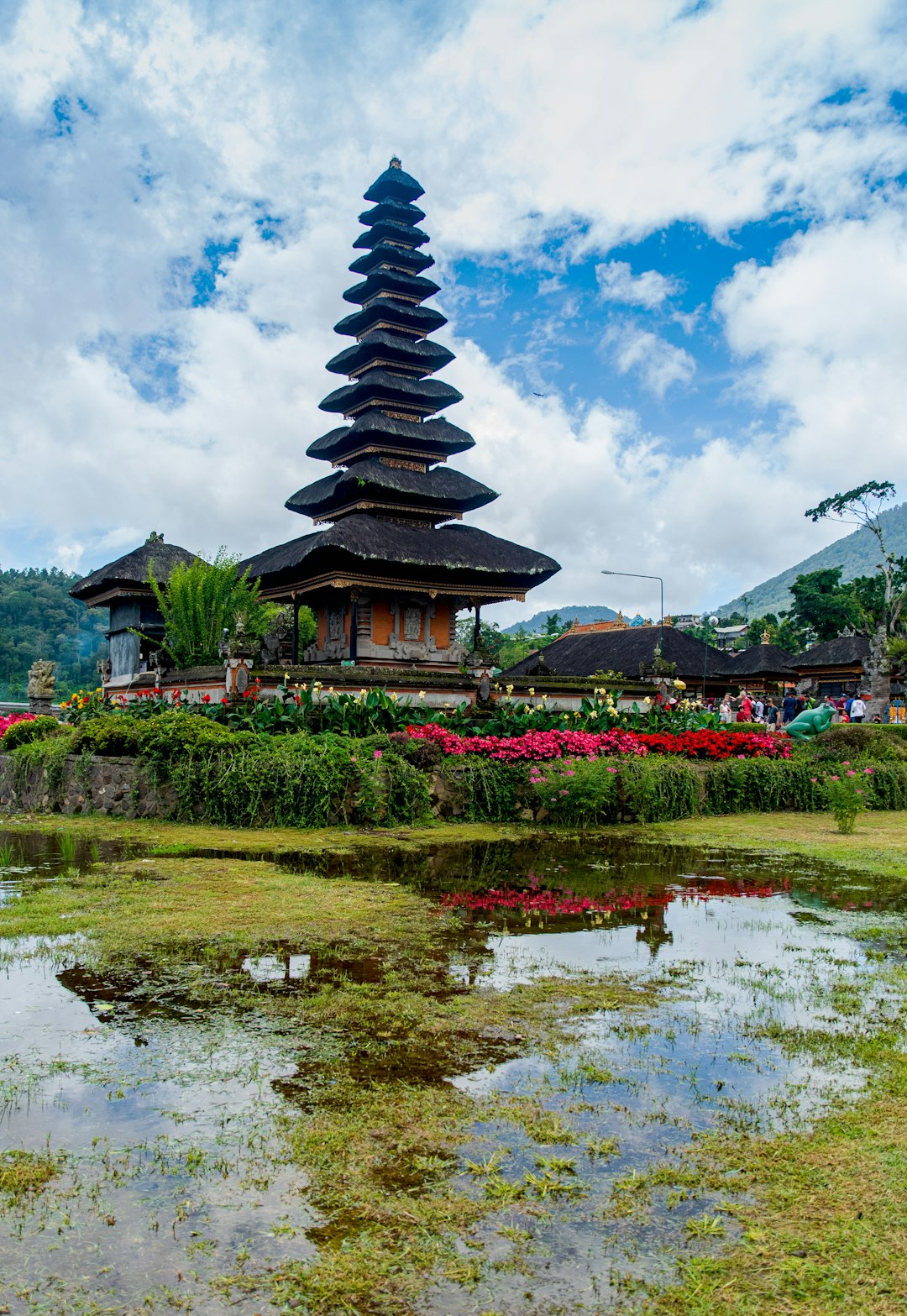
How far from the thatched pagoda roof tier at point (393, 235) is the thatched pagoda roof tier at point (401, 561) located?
9.09 meters

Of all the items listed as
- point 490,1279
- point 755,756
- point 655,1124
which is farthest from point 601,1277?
point 755,756

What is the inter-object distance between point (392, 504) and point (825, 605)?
3830 centimetres

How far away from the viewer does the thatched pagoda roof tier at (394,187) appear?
28.5 meters

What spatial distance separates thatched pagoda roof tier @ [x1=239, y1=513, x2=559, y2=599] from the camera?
2203cm

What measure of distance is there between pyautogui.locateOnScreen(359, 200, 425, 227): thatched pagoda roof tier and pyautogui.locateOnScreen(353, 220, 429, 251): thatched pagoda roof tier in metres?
0.21

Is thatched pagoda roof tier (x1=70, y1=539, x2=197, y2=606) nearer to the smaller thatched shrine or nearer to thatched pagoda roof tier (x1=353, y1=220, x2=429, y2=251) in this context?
the smaller thatched shrine

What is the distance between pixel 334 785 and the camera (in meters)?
12.2

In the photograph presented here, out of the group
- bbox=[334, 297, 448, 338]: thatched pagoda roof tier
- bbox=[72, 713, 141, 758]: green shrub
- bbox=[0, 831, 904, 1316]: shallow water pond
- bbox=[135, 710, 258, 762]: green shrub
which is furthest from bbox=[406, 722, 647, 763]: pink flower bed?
bbox=[334, 297, 448, 338]: thatched pagoda roof tier

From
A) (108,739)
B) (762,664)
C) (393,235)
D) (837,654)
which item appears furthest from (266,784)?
(837,654)

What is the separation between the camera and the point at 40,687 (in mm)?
21438

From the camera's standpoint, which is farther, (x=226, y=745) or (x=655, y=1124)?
(x=226, y=745)

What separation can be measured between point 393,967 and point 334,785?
653 cm

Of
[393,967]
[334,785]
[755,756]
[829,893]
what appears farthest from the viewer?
[755,756]

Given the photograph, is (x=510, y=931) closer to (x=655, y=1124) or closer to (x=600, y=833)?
(x=655, y=1124)
